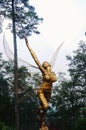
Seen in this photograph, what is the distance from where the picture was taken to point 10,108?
161ft

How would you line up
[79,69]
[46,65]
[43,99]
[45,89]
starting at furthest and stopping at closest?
[79,69]
[46,65]
[45,89]
[43,99]

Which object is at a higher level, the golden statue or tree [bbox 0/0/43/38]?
tree [bbox 0/0/43/38]

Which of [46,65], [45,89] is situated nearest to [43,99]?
[45,89]

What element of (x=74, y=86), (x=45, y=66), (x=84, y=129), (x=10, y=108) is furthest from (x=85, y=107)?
(x=45, y=66)

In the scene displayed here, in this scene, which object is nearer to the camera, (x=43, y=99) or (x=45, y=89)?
(x=43, y=99)

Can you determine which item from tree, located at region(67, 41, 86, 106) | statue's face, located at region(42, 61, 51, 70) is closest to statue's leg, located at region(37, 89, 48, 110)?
statue's face, located at region(42, 61, 51, 70)

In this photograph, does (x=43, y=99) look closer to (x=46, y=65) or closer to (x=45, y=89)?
(x=45, y=89)

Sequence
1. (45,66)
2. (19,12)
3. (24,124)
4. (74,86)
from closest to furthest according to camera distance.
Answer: (45,66) < (19,12) < (74,86) < (24,124)

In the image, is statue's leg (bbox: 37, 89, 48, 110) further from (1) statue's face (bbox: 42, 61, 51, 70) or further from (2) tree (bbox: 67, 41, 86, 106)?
(2) tree (bbox: 67, 41, 86, 106)

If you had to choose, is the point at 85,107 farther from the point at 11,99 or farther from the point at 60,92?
the point at 11,99

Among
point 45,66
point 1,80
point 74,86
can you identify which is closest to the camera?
point 45,66

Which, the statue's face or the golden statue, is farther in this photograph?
the statue's face

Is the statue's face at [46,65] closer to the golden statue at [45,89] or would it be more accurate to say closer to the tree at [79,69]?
the golden statue at [45,89]

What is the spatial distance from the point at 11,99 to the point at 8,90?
3.61ft
